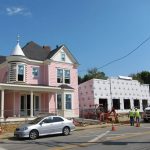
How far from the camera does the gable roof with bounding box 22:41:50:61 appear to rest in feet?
130

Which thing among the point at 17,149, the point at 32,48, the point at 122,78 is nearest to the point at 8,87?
the point at 32,48

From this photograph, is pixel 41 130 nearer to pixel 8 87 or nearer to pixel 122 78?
pixel 8 87

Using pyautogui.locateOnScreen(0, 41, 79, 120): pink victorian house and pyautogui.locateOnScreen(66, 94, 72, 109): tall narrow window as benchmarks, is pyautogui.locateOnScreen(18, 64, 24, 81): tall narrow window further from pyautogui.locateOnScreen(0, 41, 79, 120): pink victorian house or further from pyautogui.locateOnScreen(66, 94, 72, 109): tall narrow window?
pyautogui.locateOnScreen(66, 94, 72, 109): tall narrow window

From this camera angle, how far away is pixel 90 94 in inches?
1844

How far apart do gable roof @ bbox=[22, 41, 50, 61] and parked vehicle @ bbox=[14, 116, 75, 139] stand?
16.4m

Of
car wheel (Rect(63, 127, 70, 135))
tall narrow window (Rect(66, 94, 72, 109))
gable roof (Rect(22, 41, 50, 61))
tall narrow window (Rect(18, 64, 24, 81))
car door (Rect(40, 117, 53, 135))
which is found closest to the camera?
car door (Rect(40, 117, 53, 135))

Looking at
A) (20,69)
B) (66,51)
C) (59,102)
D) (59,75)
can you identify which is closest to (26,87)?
(20,69)

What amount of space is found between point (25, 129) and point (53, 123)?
2332mm

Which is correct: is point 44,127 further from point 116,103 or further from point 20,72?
point 116,103

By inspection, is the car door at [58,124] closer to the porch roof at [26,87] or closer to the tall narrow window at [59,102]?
the porch roof at [26,87]

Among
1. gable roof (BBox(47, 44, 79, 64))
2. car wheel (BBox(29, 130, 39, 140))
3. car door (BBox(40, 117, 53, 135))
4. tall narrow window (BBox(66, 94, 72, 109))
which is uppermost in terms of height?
gable roof (BBox(47, 44, 79, 64))

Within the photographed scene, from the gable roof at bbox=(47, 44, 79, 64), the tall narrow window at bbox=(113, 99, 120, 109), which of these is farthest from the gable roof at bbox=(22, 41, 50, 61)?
the tall narrow window at bbox=(113, 99, 120, 109)

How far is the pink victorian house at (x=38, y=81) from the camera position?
3550 centimetres

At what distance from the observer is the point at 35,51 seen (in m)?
41.2
